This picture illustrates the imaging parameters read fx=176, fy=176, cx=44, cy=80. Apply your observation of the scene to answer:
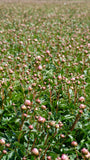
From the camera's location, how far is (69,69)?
2777 mm

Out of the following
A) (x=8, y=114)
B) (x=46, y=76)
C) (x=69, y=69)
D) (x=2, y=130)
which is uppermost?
(x=69, y=69)

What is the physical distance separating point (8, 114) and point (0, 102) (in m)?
0.27

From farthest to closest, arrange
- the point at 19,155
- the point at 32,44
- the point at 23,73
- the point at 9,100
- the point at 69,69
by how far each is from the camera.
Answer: the point at 32,44
the point at 69,69
the point at 23,73
the point at 9,100
the point at 19,155

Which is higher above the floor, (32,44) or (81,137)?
(32,44)

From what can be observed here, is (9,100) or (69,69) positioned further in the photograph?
(69,69)

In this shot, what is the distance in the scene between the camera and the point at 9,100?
6.22ft

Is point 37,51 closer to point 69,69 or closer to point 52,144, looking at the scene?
point 69,69

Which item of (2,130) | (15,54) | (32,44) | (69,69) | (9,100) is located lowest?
(2,130)

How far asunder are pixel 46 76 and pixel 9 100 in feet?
2.52

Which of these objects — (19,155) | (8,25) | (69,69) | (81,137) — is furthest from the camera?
(8,25)

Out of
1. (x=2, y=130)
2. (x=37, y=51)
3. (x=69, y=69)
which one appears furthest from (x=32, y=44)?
(x=2, y=130)

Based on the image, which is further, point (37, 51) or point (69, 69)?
point (37, 51)

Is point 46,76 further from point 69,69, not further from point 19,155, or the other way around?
point 19,155

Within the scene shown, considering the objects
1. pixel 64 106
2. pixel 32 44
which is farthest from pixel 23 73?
pixel 32 44
